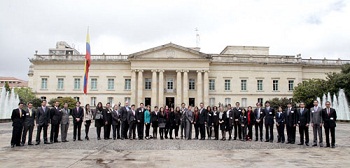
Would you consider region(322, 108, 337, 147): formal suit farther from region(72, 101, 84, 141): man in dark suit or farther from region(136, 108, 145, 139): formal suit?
region(72, 101, 84, 141): man in dark suit

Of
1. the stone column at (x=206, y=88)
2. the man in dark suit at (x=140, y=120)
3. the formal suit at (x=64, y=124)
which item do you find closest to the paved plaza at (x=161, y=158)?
Result: the formal suit at (x=64, y=124)

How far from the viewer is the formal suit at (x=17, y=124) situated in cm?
1152

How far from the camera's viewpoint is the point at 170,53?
4775 centimetres

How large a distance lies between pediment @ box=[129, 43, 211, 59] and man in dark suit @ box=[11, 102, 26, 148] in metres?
35.7

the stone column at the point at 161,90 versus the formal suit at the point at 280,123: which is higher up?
the stone column at the point at 161,90

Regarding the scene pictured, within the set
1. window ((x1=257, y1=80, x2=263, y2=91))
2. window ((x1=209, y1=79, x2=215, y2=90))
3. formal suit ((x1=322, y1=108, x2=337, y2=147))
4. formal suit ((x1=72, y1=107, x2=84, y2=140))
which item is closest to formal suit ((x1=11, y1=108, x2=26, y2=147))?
formal suit ((x1=72, y1=107, x2=84, y2=140))

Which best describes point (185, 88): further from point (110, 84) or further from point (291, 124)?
point (291, 124)

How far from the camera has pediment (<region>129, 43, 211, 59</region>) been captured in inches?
1864

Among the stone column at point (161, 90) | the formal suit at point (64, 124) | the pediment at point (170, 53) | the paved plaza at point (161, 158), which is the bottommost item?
the paved plaza at point (161, 158)

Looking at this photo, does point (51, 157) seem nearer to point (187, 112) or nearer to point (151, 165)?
point (151, 165)

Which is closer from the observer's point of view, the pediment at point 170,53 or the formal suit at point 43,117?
the formal suit at point 43,117

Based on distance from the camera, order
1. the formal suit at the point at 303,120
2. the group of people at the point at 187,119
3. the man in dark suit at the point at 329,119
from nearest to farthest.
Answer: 1. the man in dark suit at the point at 329,119
2. the group of people at the point at 187,119
3. the formal suit at the point at 303,120

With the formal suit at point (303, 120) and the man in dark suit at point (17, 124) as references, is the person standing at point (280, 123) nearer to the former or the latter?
the formal suit at point (303, 120)

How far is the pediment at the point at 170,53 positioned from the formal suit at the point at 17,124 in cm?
3570
